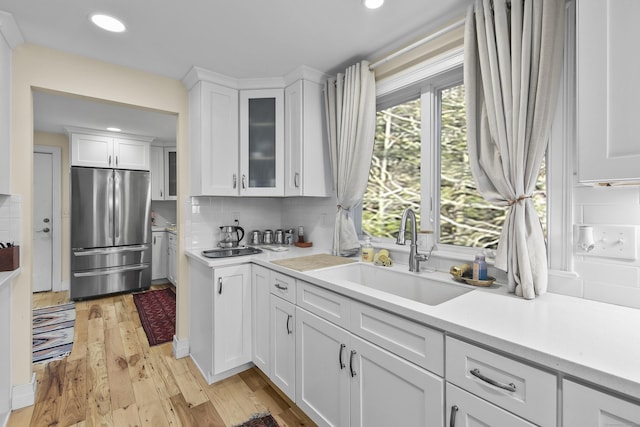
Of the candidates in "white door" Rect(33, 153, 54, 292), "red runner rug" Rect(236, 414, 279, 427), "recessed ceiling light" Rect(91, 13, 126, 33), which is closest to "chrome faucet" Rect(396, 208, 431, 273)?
"red runner rug" Rect(236, 414, 279, 427)

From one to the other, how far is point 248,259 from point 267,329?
1.66 feet

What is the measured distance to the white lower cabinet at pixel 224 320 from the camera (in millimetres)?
2066

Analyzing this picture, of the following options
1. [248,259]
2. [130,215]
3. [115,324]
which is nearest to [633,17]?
[248,259]

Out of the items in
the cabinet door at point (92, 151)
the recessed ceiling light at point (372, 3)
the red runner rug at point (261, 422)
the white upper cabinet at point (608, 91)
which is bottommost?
the red runner rug at point (261, 422)

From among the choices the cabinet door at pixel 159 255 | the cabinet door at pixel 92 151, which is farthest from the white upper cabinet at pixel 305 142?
the cabinet door at pixel 159 255

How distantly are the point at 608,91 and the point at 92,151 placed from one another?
198 inches

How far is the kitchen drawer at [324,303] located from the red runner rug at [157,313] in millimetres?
1901

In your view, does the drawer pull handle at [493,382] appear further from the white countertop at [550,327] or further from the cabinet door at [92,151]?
the cabinet door at [92,151]

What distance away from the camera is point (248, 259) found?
220 centimetres

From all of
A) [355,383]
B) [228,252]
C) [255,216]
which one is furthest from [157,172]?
[355,383]

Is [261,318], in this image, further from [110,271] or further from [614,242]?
[110,271]

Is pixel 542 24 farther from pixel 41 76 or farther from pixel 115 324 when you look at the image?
pixel 115 324

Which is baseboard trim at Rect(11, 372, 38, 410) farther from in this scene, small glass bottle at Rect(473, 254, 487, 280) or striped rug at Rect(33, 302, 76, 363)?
small glass bottle at Rect(473, 254, 487, 280)

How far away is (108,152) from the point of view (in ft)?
13.6
